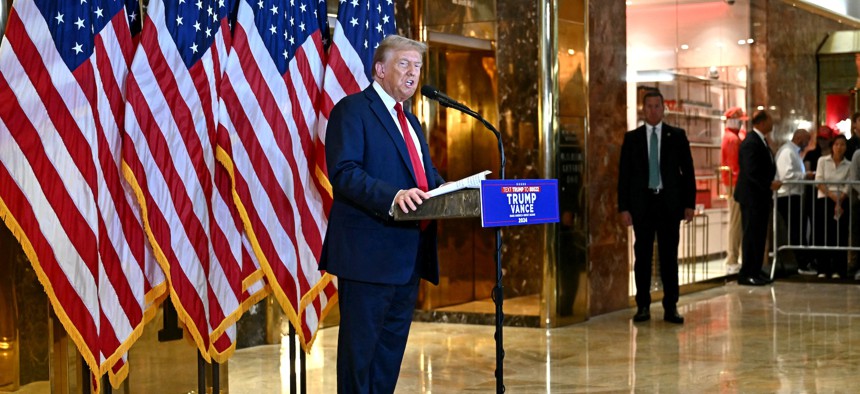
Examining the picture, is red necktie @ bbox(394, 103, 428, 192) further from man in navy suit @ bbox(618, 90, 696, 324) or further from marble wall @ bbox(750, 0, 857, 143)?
marble wall @ bbox(750, 0, 857, 143)

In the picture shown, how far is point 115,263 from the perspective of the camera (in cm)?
468

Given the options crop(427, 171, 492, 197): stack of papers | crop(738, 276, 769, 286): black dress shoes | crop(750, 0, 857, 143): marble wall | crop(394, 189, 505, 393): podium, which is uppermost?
crop(750, 0, 857, 143): marble wall

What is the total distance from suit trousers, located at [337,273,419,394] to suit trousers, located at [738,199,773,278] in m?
8.12

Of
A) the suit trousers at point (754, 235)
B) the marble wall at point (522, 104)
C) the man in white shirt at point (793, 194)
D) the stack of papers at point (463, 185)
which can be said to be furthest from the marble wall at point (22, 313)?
the man in white shirt at point (793, 194)

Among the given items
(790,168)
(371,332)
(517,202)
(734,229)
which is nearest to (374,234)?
(371,332)

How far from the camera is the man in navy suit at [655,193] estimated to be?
29.2ft

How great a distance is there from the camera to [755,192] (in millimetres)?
11898

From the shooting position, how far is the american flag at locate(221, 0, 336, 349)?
5.09 metres

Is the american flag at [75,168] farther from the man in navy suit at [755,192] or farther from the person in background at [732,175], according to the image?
the person in background at [732,175]

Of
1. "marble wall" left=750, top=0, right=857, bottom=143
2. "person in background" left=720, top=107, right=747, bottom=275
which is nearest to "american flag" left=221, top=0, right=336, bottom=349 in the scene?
"person in background" left=720, top=107, right=747, bottom=275

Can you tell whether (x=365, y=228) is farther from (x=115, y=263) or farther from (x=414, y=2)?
(x=414, y=2)

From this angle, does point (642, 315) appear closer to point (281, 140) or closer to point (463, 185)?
point (281, 140)

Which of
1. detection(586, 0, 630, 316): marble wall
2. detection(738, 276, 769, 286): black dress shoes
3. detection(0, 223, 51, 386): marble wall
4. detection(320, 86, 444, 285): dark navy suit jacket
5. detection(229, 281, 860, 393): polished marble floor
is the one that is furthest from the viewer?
detection(738, 276, 769, 286): black dress shoes

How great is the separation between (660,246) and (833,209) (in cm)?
456
